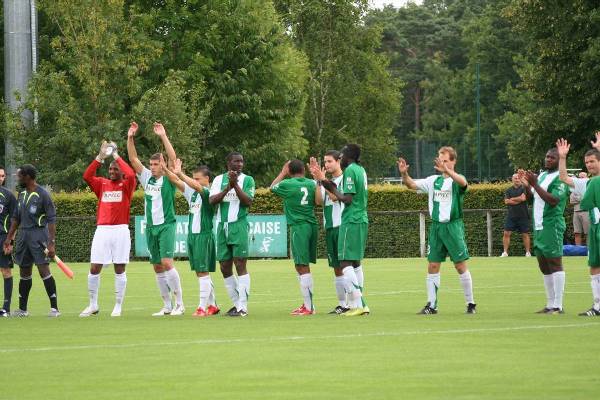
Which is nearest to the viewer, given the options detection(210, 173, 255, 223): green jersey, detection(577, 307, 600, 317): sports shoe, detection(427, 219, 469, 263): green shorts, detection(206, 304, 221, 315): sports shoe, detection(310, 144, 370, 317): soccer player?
detection(577, 307, 600, 317): sports shoe

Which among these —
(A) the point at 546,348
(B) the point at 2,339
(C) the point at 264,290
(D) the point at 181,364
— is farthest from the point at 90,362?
(C) the point at 264,290

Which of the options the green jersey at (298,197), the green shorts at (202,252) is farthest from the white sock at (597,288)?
the green shorts at (202,252)

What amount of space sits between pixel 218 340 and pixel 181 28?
45315mm

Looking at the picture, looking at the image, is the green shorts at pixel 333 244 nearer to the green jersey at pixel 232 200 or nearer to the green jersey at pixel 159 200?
the green jersey at pixel 232 200

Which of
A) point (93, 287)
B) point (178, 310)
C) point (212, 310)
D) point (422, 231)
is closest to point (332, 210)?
point (212, 310)

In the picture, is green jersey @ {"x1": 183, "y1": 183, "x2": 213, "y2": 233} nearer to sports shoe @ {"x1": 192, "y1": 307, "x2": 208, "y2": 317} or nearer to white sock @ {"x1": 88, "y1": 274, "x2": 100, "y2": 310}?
sports shoe @ {"x1": 192, "y1": 307, "x2": 208, "y2": 317}

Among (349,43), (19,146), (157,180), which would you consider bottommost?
(157,180)

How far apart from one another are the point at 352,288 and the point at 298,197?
61.9 inches

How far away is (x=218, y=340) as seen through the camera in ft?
48.0

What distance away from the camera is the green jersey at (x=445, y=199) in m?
17.9

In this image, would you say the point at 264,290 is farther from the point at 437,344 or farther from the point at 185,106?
the point at 185,106

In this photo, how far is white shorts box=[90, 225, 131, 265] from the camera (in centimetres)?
1861

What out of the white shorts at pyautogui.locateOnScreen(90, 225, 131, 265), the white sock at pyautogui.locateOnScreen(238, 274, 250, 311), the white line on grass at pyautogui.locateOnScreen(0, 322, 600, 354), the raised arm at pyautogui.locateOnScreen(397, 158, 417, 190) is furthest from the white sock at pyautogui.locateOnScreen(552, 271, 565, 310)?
the white shorts at pyautogui.locateOnScreen(90, 225, 131, 265)

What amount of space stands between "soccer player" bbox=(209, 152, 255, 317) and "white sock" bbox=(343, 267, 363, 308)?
1404 mm
